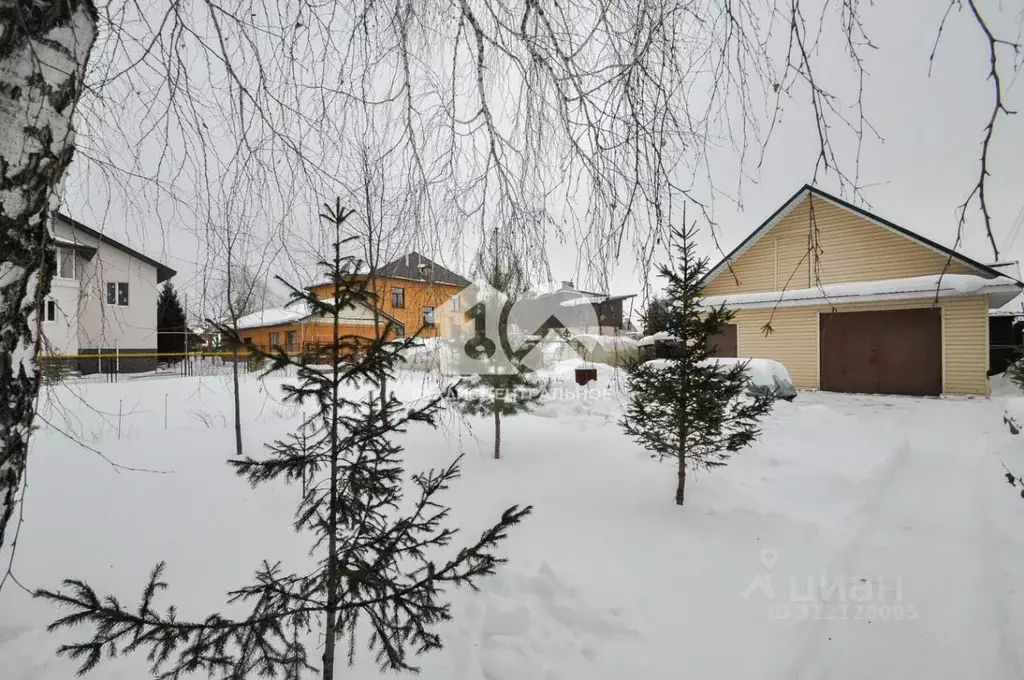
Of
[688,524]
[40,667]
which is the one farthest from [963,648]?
[40,667]

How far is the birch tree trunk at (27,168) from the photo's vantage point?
1.30m

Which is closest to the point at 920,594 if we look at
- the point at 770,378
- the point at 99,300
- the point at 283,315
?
the point at 99,300

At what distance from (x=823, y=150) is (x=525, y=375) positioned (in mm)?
5891

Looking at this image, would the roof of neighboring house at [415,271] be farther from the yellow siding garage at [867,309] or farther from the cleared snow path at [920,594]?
the yellow siding garage at [867,309]

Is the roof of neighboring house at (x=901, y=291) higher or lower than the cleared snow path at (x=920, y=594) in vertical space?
higher

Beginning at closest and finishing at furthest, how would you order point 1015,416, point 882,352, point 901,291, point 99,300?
point 99,300 → point 1015,416 → point 901,291 → point 882,352

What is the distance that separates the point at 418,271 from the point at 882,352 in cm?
1424

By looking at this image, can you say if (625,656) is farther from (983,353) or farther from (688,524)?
(983,353)

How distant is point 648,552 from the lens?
3900 mm

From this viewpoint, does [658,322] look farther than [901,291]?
No

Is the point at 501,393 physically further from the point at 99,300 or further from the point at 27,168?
the point at 27,168

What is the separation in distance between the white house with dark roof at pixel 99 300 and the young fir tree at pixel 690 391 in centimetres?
441

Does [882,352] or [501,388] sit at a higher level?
[882,352]

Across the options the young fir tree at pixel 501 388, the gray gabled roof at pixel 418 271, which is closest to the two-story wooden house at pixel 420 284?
the gray gabled roof at pixel 418 271
